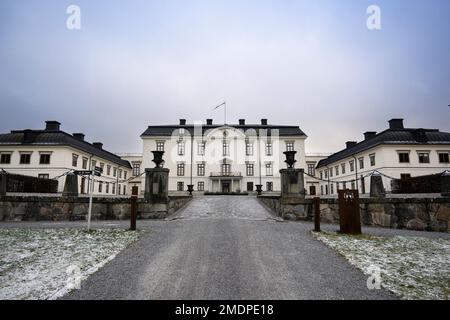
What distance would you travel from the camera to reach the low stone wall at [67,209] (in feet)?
33.5

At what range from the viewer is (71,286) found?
3580mm

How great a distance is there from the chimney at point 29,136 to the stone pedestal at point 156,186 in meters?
31.4

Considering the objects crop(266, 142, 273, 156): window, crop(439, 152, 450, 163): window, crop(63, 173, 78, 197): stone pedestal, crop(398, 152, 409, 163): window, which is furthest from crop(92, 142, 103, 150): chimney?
crop(439, 152, 450, 163): window

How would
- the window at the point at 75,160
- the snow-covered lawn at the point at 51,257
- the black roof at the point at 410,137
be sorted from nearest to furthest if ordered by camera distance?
1. the snow-covered lawn at the point at 51,257
2. the black roof at the point at 410,137
3. the window at the point at 75,160

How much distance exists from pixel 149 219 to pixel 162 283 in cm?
706

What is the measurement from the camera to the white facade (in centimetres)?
3984

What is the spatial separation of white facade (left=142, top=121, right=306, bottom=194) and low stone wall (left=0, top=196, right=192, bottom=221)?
2834 centimetres

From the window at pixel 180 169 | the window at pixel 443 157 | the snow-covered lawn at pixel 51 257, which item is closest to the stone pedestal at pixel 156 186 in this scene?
the snow-covered lawn at pixel 51 257

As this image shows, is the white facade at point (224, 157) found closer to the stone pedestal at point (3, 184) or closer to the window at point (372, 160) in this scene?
the window at point (372, 160)

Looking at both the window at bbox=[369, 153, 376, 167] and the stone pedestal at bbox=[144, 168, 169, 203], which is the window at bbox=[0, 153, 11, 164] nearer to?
the stone pedestal at bbox=[144, 168, 169, 203]

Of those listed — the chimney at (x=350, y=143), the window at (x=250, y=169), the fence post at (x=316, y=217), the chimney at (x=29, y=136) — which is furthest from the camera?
the chimney at (x=350, y=143)

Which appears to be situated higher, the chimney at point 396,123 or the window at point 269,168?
the chimney at point 396,123
